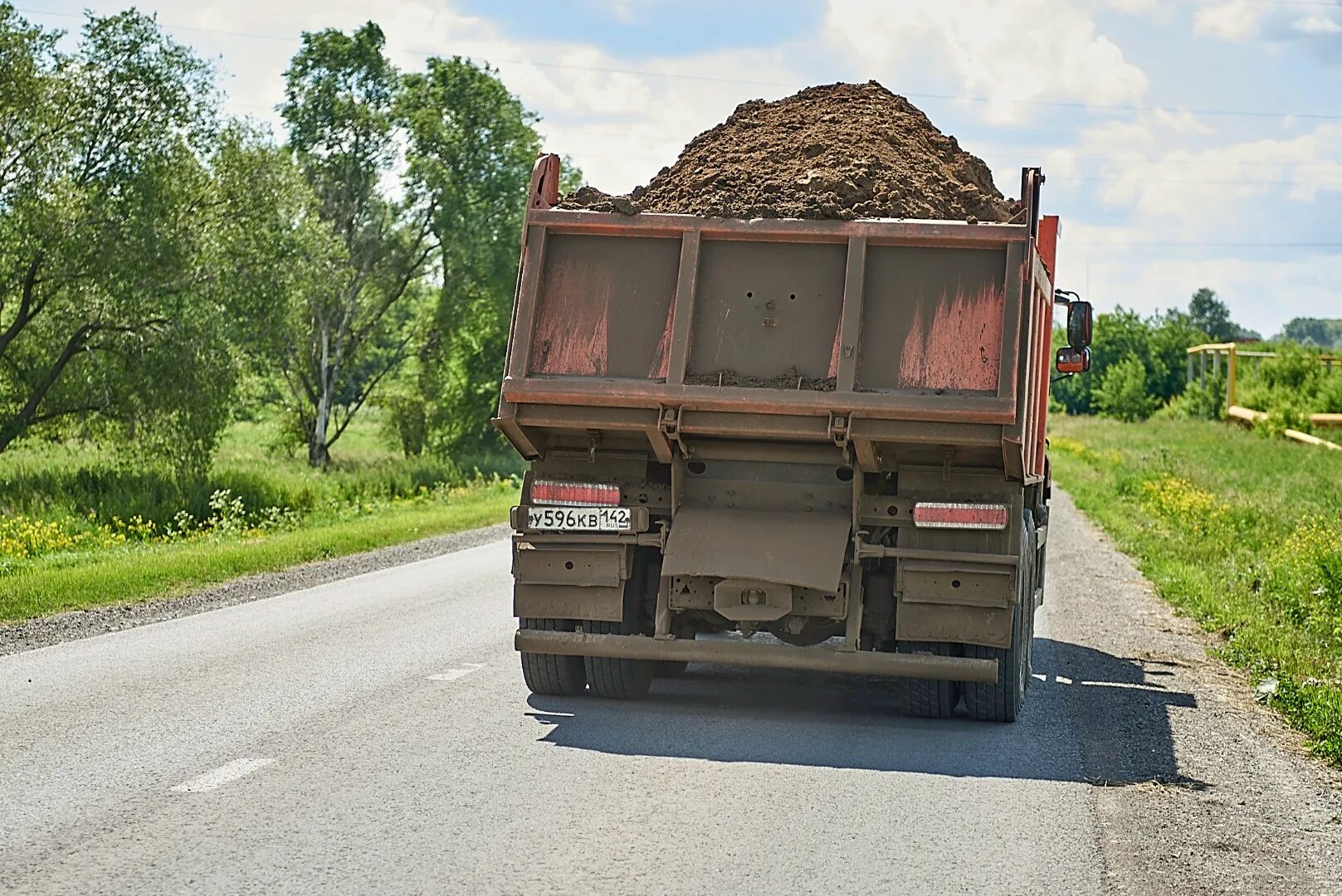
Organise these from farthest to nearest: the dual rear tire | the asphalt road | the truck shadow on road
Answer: the dual rear tire < the truck shadow on road < the asphalt road

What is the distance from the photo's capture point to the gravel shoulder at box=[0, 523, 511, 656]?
12391mm

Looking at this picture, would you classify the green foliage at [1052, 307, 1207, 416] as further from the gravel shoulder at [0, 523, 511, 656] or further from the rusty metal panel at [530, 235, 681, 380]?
the rusty metal panel at [530, 235, 681, 380]

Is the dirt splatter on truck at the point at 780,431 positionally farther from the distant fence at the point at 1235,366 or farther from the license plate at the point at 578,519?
the distant fence at the point at 1235,366

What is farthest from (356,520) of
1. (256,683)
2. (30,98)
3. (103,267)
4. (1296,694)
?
(1296,694)

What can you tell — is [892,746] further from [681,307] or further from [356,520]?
[356,520]

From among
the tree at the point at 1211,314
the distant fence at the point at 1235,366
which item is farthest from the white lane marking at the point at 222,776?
the tree at the point at 1211,314

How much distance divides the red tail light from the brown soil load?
5.22 ft

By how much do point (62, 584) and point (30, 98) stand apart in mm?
16319

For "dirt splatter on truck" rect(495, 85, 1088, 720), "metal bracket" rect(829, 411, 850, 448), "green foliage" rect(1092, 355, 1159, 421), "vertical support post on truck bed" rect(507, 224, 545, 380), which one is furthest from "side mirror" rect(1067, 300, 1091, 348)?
"green foliage" rect(1092, 355, 1159, 421)

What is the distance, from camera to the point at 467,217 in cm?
4844

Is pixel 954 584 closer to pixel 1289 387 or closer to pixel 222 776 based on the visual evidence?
pixel 222 776

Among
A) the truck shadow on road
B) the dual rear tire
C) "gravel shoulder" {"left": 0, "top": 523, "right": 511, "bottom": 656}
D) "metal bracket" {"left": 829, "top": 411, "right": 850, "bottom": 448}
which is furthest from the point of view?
"gravel shoulder" {"left": 0, "top": 523, "right": 511, "bottom": 656}

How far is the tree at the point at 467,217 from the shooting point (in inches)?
1906

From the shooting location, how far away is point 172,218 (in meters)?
31.1
